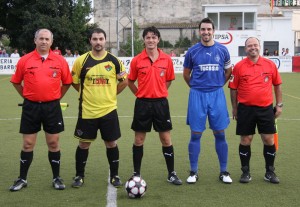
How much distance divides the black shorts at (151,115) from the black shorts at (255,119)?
99cm

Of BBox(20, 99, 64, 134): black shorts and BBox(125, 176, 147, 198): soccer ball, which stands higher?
BBox(20, 99, 64, 134): black shorts

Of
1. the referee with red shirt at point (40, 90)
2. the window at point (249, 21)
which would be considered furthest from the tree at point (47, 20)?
the referee with red shirt at point (40, 90)

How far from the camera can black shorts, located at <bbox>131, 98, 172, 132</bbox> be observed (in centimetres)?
604

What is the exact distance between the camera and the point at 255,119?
6.15 m

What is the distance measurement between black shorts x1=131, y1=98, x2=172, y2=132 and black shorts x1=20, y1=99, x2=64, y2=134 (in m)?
1.02

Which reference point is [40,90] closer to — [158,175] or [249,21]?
[158,175]

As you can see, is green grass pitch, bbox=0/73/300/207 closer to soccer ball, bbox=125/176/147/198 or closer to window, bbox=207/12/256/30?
soccer ball, bbox=125/176/147/198

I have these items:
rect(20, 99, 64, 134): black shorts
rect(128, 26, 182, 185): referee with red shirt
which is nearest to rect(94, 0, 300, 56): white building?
Answer: rect(128, 26, 182, 185): referee with red shirt

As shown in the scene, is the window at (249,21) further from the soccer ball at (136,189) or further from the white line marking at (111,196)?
the soccer ball at (136,189)

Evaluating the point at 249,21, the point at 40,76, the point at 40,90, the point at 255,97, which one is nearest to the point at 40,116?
the point at 40,90

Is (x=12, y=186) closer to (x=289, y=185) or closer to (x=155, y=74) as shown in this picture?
(x=155, y=74)

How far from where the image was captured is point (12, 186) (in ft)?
19.3

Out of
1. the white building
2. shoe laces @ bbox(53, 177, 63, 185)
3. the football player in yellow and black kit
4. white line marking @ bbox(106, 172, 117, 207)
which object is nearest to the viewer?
white line marking @ bbox(106, 172, 117, 207)

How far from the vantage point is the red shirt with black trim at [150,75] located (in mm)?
6016
